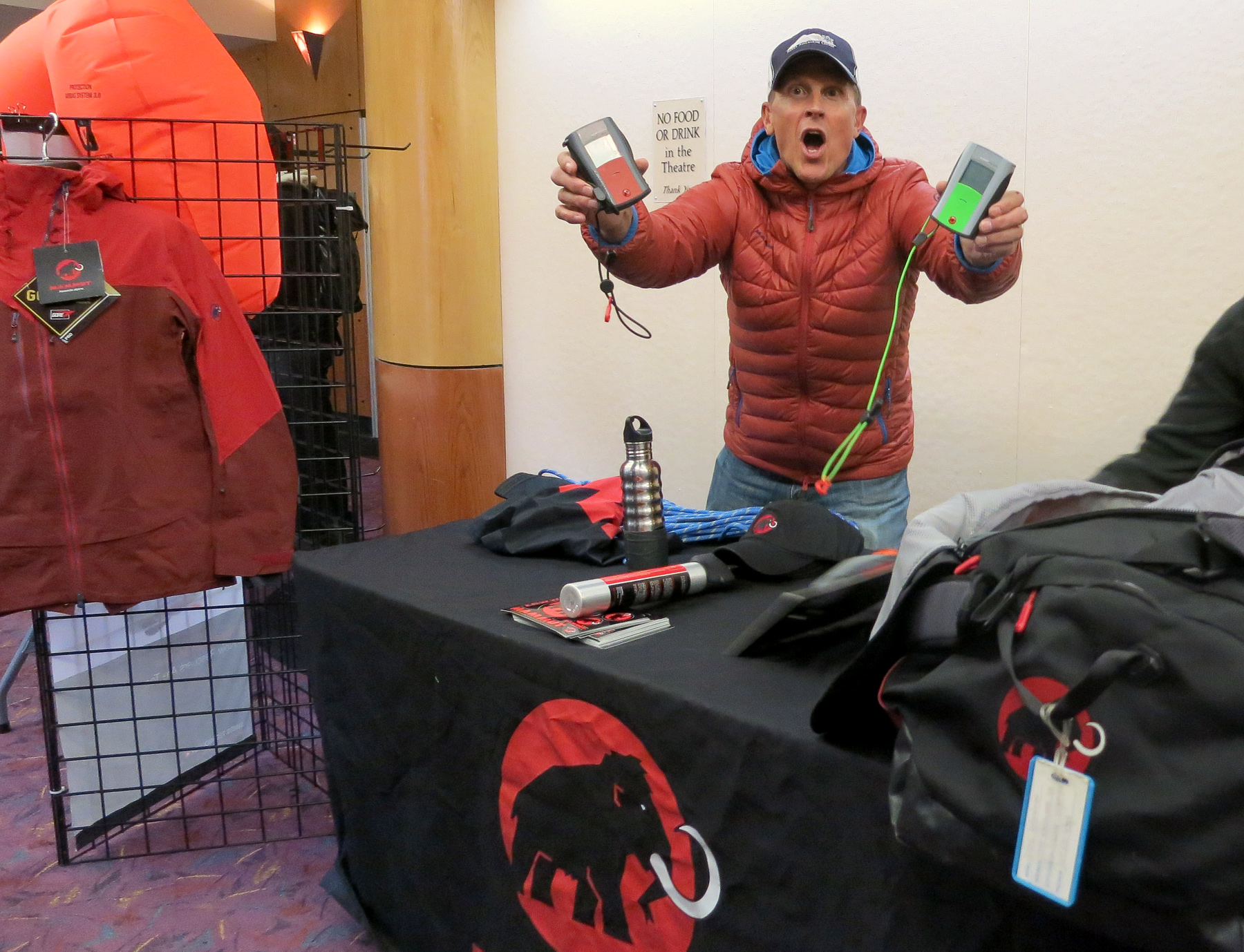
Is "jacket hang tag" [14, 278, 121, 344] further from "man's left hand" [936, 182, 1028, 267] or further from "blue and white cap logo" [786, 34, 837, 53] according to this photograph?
"man's left hand" [936, 182, 1028, 267]

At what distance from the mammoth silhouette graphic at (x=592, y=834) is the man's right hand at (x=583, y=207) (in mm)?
764

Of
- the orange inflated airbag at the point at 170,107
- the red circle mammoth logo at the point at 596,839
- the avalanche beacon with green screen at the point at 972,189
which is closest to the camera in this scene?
the red circle mammoth logo at the point at 596,839

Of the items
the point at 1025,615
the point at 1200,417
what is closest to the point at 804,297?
the point at 1200,417

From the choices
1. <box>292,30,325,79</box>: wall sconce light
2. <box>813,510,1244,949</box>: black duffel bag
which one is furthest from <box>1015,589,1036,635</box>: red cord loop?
<box>292,30,325,79</box>: wall sconce light

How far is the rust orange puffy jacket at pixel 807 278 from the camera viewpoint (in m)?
1.60

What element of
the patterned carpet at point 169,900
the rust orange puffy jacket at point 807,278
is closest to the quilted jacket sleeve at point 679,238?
the rust orange puffy jacket at point 807,278

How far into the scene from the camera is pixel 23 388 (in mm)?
1810

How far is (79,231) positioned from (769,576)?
145cm

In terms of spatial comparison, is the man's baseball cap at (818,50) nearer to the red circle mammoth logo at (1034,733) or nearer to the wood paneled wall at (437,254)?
the red circle mammoth logo at (1034,733)

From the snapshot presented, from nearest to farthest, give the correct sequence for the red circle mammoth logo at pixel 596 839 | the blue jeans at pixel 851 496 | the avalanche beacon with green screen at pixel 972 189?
the red circle mammoth logo at pixel 596 839
the avalanche beacon with green screen at pixel 972 189
the blue jeans at pixel 851 496

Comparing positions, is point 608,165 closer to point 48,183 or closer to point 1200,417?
point 1200,417

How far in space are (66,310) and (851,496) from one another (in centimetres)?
147

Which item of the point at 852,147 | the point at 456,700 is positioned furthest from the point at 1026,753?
the point at 852,147

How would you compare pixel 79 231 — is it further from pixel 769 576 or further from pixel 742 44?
pixel 742 44
